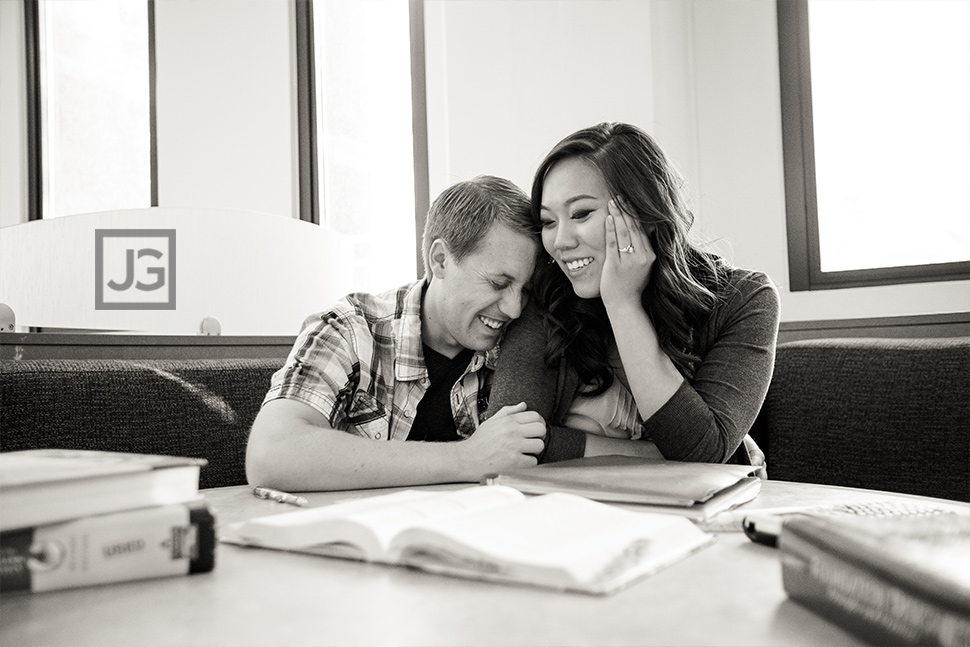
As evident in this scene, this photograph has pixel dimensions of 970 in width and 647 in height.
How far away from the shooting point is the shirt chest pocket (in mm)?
1482

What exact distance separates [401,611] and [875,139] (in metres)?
2.95

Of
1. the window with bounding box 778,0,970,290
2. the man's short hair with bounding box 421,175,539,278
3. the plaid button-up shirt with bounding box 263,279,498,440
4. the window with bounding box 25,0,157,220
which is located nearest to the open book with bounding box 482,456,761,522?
→ the plaid button-up shirt with bounding box 263,279,498,440

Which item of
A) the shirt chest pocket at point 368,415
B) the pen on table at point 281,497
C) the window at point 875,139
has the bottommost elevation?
the pen on table at point 281,497

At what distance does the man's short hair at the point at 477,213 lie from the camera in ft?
4.97

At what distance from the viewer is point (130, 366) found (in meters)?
1.58

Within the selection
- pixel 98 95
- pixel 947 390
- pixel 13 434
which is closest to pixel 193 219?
pixel 13 434

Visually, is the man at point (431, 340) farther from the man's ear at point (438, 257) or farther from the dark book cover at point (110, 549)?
the dark book cover at point (110, 549)

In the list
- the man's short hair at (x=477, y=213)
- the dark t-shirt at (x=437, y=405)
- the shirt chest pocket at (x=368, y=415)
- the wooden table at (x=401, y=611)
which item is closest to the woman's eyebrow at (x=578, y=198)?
the man's short hair at (x=477, y=213)

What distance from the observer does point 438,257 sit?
1.59 m

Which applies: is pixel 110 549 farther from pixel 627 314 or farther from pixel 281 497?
pixel 627 314

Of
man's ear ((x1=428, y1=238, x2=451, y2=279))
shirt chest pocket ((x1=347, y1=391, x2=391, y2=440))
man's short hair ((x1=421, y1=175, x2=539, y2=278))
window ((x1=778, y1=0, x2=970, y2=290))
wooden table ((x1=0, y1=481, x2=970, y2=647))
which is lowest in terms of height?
wooden table ((x1=0, y1=481, x2=970, y2=647))

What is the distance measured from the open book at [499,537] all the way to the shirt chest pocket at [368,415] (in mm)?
716

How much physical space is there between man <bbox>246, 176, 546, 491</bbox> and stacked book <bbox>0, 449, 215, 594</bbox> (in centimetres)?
66

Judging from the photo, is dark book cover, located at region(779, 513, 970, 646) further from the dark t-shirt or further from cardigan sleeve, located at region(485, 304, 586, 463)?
the dark t-shirt
